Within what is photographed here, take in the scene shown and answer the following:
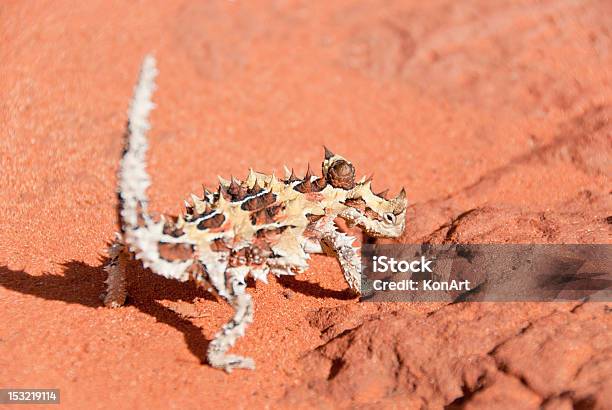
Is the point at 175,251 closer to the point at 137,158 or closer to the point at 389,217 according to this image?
the point at 137,158

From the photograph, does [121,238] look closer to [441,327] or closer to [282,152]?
[441,327]

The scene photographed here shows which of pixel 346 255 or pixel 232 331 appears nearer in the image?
pixel 232 331

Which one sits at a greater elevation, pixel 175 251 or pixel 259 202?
pixel 259 202

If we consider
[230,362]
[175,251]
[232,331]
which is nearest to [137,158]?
[175,251]

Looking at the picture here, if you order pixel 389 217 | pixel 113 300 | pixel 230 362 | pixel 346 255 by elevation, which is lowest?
pixel 230 362

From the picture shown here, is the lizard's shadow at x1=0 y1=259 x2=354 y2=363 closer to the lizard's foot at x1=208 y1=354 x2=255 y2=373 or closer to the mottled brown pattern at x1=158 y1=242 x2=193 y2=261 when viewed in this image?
the lizard's foot at x1=208 y1=354 x2=255 y2=373

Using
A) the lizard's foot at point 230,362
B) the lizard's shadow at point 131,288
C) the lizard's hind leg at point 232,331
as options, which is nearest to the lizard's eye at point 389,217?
the lizard's shadow at point 131,288
